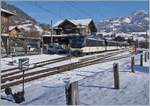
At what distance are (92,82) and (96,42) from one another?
29.3m

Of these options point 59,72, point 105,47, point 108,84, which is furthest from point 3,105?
point 105,47

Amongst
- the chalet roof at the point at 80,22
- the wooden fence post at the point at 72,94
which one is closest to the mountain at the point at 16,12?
the chalet roof at the point at 80,22

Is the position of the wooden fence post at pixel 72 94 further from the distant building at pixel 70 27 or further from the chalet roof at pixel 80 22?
the chalet roof at pixel 80 22

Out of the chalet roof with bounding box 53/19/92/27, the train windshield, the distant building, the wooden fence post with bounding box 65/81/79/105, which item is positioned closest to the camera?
the wooden fence post with bounding box 65/81/79/105

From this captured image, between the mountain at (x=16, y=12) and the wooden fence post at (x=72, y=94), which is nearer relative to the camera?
the wooden fence post at (x=72, y=94)

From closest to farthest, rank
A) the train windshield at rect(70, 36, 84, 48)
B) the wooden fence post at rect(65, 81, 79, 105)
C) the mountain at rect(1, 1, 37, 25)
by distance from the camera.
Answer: the wooden fence post at rect(65, 81, 79, 105) < the train windshield at rect(70, 36, 84, 48) < the mountain at rect(1, 1, 37, 25)

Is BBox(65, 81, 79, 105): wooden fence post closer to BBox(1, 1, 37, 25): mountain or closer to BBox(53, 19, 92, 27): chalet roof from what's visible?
BBox(1, 1, 37, 25): mountain

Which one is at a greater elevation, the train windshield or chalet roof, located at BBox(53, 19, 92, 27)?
chalet roof, located at BBox(53, 19, 92, 27)

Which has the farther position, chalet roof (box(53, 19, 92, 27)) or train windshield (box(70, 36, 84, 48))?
chalet roof (box(53, 19, 92, 27))

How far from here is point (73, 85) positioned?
733 centimetres

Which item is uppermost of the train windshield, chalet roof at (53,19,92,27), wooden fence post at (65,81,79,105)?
chalet roof at (53,19,92,27)

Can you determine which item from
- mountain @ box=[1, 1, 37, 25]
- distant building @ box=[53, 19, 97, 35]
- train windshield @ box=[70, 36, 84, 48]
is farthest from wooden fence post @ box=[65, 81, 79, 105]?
distant building @ box=[53, 19, 97, 35]

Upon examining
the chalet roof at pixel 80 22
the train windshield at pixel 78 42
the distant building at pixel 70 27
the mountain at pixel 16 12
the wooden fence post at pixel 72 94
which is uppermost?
the mountain at pixel 16 12

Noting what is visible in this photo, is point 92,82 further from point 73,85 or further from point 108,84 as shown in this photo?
point 73,85
